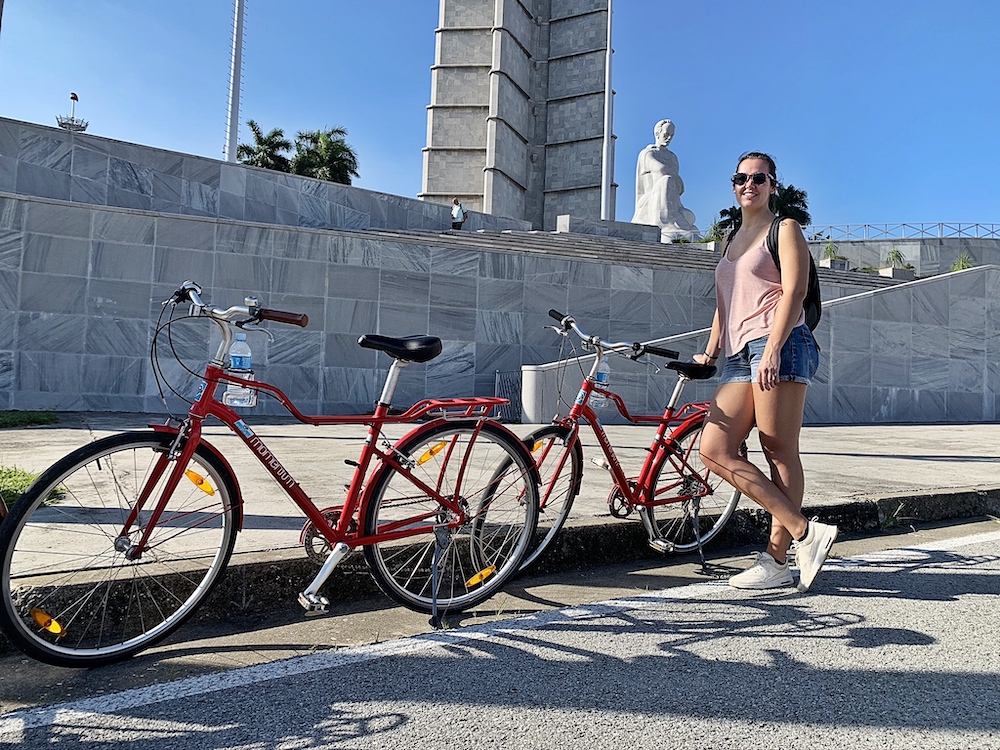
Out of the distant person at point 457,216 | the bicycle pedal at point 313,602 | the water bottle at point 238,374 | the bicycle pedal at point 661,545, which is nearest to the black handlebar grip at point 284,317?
the water bottle at point 238,374

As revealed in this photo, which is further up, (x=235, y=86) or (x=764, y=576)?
(x=235, y=86)

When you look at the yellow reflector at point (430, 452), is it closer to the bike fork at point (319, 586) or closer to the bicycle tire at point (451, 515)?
the bicycle tire at point (451, 515)

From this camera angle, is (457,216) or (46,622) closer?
(46,622)

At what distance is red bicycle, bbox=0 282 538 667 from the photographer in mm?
2613

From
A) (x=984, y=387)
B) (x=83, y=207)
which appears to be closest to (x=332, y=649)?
(x=83, y=207)

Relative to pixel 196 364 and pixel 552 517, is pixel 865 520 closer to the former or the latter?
pixel 552 517

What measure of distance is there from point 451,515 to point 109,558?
135 cm

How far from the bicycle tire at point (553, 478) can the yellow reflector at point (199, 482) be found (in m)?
1.49

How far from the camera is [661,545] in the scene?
4156 millimetres

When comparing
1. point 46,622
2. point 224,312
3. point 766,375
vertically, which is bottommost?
point 46,622

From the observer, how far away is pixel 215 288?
45.2 ft

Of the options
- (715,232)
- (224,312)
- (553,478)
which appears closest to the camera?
(224,312)

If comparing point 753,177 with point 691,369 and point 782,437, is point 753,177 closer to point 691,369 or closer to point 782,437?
point 691,369

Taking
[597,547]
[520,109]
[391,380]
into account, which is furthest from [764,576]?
[520,109]
